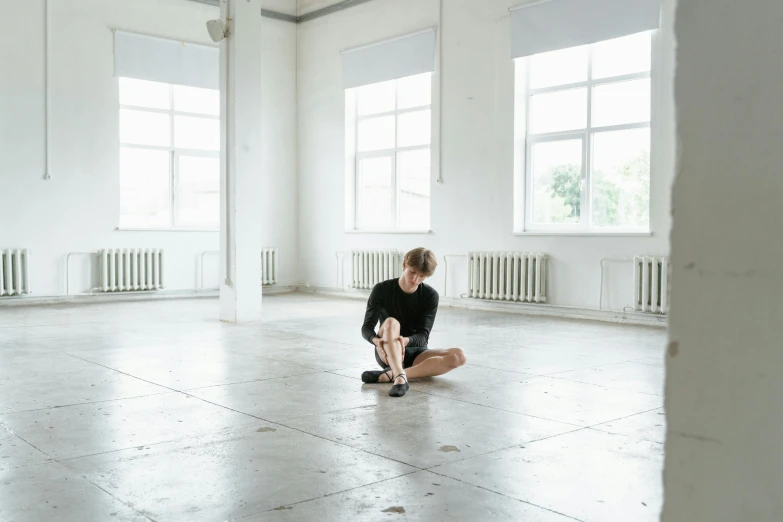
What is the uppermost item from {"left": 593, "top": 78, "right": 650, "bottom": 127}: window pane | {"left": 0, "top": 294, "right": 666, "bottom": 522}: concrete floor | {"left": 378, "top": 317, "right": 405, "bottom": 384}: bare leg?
{"left": 593, "top": 78, "right": 650, "bottom": 127}: window pane

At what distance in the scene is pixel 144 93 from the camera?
432 inches

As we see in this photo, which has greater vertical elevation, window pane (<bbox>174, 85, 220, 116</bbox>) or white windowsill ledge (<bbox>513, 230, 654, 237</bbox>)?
window pane (<bbox>174, 85, 220, 116</bbox>)

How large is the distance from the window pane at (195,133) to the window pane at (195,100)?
0.14m

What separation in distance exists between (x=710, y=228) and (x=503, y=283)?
26.9 feet

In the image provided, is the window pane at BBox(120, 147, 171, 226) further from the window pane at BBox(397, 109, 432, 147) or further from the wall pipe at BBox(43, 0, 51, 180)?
the window pane at BBox(397, 109, 432, 147)

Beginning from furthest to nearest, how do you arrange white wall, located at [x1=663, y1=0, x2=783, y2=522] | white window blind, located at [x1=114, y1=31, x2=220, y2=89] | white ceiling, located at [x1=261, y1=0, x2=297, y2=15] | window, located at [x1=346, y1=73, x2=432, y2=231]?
white ceiling, located at [x1=261, y1=0, x2=297, y2=15] < window, located at [x1=346, y1=73, x2=432, y2=231] < white window blind, located at [x1=114, y1=31, x2=220, y2=89] < white wall, located at [x1=663, y1=0, x2=783, y2=522]

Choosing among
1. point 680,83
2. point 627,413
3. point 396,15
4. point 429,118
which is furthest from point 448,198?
point 680,83

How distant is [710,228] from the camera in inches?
52.4

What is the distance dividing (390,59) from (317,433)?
8.40 metres

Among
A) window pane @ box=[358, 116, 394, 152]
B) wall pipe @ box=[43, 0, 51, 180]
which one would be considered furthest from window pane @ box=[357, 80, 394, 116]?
wall pipe @ box=[43, 0, 51, 180]

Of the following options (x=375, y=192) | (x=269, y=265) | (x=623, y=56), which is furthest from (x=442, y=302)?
(x=623, y=56)

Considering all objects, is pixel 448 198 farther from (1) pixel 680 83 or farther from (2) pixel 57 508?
(1) pixel 680 83

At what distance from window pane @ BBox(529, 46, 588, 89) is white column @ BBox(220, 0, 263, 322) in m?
3.44

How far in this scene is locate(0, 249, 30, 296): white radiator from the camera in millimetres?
9664
